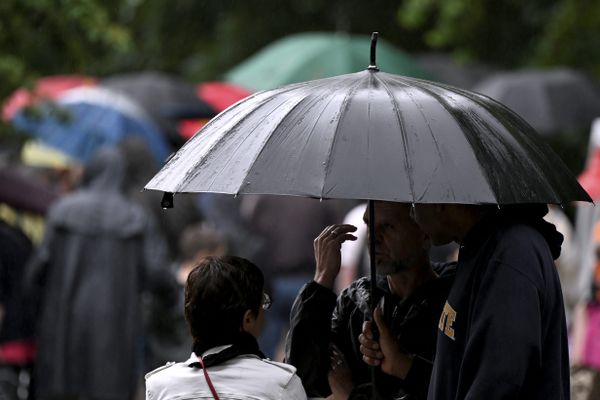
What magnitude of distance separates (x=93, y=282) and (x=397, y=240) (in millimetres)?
5688

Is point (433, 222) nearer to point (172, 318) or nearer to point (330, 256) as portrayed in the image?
point (330, 256)

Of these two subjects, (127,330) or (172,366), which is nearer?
(172,366)

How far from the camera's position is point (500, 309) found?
14.1 ft

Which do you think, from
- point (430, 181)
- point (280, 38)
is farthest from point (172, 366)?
point (280, 38)

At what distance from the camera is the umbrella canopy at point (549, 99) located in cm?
1391

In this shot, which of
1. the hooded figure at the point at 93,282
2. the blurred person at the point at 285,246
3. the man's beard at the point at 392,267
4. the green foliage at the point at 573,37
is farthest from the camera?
the green foliage at the point at 573,37

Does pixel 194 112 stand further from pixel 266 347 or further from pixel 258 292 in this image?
pixel 258 292

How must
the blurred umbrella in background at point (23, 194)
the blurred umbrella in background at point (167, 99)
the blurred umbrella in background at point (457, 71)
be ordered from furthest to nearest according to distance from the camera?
the blurred umbrella in background at point (457, 71) → the blurred umbrella in background at point (167, 99) → the blurred umbrella in background at point (23, 194)

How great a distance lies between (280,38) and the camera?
20.8 metres

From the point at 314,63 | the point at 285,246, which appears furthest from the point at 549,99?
the point at 285,246

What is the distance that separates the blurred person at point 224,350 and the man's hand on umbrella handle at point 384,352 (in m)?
0.34

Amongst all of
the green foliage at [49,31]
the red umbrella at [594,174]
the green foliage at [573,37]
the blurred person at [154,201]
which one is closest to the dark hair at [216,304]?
the green foliage at [49,31]

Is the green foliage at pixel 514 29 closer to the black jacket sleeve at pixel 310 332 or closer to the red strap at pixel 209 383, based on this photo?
the black jacket sleeve at pixel 310 332

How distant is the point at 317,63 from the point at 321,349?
10185mm
